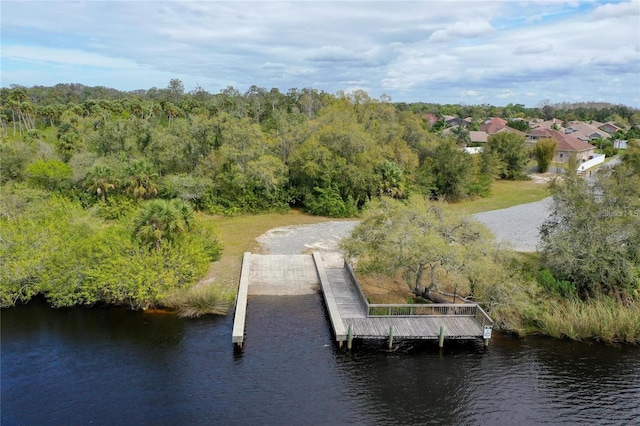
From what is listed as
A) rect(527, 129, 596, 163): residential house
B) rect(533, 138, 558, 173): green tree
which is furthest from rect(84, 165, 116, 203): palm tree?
rect(527, 129, 596, 163): residential house

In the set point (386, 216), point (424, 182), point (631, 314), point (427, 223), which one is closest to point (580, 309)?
point (631, 314)

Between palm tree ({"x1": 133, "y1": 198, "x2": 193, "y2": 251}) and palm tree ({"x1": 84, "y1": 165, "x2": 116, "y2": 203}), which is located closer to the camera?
palm tree ({"x1": 133, "y1": 198, "x2": 193, "y2": 251})

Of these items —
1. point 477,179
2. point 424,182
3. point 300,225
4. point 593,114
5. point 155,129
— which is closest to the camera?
point 300,225

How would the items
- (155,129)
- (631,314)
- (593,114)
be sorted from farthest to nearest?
(593,114) < (155,129) < (631,314)

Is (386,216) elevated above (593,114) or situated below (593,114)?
below

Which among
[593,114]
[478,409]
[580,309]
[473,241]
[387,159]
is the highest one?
[593,114]

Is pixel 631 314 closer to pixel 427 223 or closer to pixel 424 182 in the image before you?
pixel 427 223

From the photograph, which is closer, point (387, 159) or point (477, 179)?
point (387, 159)

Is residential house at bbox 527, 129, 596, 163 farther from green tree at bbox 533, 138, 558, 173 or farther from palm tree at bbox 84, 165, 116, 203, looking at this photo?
palm tree at bbox 84, 165, 116, 203
